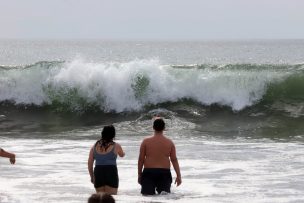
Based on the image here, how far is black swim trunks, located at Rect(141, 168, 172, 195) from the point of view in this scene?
9.88 m

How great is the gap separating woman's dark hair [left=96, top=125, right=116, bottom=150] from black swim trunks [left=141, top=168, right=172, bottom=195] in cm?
75

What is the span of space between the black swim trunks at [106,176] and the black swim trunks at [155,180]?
A: 0.50 m

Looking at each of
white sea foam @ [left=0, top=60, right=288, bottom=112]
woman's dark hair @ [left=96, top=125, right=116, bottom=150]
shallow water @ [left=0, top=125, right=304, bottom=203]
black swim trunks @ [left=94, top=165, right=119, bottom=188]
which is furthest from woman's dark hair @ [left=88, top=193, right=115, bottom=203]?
white sea foam @ [left=0, top=60, right=288, bottom=112]

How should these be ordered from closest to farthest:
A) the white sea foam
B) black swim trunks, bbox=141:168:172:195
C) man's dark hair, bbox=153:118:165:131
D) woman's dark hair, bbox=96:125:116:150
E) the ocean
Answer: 1. woman's dark hair, bbox=96:125:116:150
2. man's dark hair, bbox=153:118:165:131
3. black swim trunks, bbox=141:168:172:195
4. the ocean
5. the white sea foam

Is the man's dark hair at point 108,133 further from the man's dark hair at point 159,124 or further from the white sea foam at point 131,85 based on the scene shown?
the white sea foam at point 131,85

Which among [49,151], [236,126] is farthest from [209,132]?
[49,151]

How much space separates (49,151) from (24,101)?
11.0 meters

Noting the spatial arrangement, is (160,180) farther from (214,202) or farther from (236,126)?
(236,126)

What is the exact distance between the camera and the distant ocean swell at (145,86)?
2425cm

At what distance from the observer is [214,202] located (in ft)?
30.8

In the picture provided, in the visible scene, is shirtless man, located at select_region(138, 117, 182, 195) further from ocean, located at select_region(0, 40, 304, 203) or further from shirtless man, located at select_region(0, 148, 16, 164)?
shirtless man, located at select_region(0, 148, 16, 164)

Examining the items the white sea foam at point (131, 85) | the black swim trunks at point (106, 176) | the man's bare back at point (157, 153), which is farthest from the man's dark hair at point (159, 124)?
the white sea foam at point (131, 85)

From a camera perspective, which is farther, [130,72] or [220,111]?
[130,72]

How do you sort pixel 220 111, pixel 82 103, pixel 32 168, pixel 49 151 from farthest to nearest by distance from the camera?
pixel 82 103
pixel 220 111
pixel 49 151
pixel 32 168
